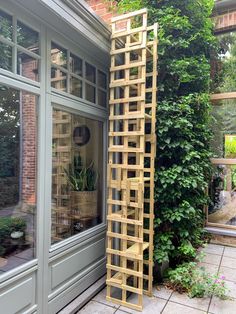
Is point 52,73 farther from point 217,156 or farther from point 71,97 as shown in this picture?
point 217,156

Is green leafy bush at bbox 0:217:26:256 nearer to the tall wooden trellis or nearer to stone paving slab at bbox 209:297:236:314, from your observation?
the tall wooden trellis

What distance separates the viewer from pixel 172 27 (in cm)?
304

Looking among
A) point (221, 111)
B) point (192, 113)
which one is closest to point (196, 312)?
point (192, 113)

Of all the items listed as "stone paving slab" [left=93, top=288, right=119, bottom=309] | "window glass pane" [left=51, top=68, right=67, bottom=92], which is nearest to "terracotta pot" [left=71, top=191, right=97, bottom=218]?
"stone paving slab" [left=93, top=288, right=119, bottom=309]

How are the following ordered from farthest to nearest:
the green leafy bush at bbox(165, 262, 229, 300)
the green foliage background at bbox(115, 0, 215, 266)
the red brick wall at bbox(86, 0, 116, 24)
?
the red brick wall at bbox(86, 0, 116, 24), the green foliage background at bbox(115, 0, 215, 266), the green leafy bush at bbox(165, 262, 229, 300)

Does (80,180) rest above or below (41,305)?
above

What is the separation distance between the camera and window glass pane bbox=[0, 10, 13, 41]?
177 cm

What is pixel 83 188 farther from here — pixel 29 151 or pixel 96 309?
pixel 96 309

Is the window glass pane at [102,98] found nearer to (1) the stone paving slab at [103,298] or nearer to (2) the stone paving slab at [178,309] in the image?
(1) the stone paving slab at [103,298]

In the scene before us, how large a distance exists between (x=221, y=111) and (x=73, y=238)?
3183mm

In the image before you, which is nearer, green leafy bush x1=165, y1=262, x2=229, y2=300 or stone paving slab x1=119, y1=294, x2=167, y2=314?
stone paving slab x1=119, y1=294, x2=167, y2=314

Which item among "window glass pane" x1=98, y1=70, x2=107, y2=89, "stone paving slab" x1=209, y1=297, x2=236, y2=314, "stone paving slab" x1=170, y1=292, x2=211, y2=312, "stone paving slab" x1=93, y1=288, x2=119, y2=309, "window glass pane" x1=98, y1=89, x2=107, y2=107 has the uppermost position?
"window glass pane" x1=98, y1=70, x2=107, y2=89

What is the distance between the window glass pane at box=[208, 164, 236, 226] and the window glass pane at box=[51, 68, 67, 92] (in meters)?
3.01

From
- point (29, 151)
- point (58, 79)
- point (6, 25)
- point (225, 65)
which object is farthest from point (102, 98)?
point (225, 65)
